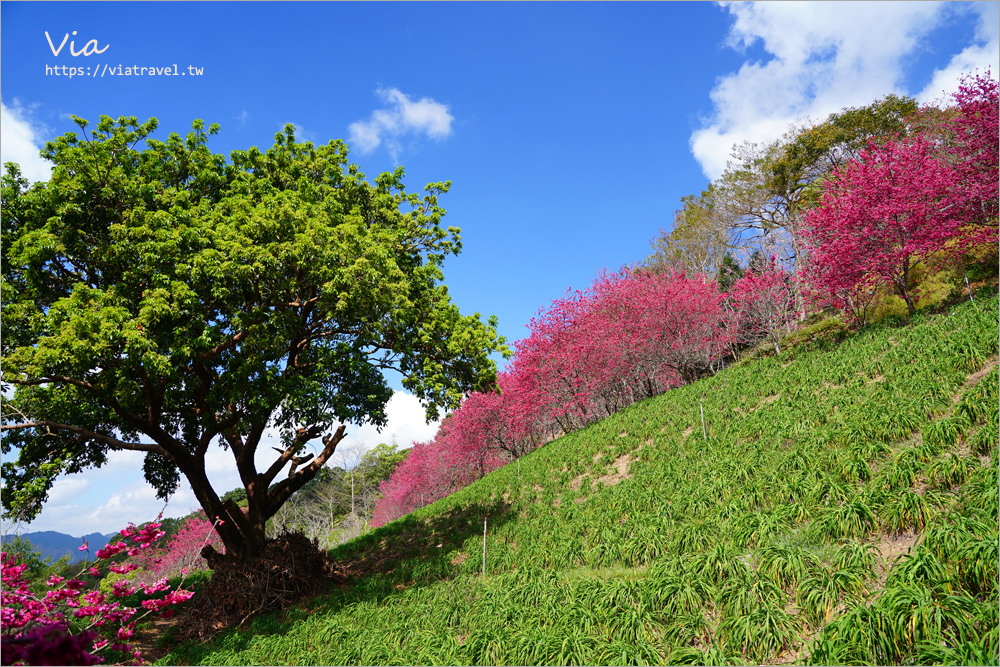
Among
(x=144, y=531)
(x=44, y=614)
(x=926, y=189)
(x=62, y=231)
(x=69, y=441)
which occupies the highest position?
(x=62, y=231)

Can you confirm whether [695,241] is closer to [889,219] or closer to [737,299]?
[737,299]

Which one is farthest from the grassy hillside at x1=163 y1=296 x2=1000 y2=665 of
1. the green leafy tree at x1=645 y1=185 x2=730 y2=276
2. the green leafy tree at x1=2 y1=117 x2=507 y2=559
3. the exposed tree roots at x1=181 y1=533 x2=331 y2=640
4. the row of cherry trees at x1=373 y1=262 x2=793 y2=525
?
the green leafy tree at x1=645 y1=185 x2=730 y2=276

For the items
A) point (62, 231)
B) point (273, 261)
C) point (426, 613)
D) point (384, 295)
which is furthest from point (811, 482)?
point (62, 231)

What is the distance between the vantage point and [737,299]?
23.6 meters

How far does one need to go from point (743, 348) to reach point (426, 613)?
24717 mm

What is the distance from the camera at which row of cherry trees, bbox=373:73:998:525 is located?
13648 millimetres

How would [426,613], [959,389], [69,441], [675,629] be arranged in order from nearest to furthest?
[675,629]
[426,613]
[959,389]
[69,441]

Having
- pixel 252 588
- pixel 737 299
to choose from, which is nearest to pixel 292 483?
pixel 252 588

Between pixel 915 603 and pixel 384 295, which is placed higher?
pixel 384 295

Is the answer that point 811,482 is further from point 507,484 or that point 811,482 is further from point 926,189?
point 926,189

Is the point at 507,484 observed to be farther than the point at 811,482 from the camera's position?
Yes

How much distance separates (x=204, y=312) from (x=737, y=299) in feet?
73.7

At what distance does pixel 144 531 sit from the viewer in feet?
22.7

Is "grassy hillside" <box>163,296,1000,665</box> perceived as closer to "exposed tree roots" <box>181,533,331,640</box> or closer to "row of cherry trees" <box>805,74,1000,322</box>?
"exposed tree roots" <box>181,533,331,640</box>
